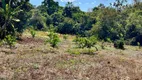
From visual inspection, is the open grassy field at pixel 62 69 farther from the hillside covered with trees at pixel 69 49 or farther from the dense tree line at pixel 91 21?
the dense tree line at pixel 91 21

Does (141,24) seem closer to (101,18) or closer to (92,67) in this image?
(101,18)

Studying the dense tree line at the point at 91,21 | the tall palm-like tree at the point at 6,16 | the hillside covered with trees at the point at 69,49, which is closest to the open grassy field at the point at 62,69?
the hillside covered with trees at the point at 69,49

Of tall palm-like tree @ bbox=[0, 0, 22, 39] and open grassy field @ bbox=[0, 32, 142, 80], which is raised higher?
tall palm-like tree @ bbox=[0, 0, 22, 39]

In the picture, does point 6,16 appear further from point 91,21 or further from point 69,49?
point 91,21

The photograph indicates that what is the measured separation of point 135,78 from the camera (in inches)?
728

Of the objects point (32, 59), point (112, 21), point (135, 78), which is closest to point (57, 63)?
point (32, 59)

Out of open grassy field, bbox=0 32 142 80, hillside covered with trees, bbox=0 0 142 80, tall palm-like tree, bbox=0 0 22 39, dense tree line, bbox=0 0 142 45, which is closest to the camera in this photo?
open grassy field, bbox=0 32 142 80

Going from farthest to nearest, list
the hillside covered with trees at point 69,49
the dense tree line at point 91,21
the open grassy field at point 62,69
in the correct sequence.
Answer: the dense tree line at point 91,21
the hillside covered with trees at point 69,49
the open grassy field at point 62,69

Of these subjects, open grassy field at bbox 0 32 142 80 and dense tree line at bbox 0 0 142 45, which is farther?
dense tree line at bbox 0 0 142 45

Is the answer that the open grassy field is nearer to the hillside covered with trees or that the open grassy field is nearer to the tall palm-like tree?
the hillside covered with trees

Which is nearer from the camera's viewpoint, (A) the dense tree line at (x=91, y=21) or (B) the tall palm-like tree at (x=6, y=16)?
(B) the tall palm-like tree at (x=6, y=16)

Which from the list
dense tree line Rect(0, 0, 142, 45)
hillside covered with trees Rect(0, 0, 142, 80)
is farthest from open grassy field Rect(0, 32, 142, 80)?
dense tree line Rect(0, 0, 142, 45)

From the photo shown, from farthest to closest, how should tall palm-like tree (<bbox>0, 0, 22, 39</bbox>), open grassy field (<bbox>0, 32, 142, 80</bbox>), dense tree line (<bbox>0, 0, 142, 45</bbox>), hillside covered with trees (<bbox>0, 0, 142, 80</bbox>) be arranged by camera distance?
1. dense tree line (<bbox>0, 0, 142, 45</bbox>)
2. tall palm-like tree (<bbox>0, 0, 22, 39</bbox>)
3. hillside covered with trees (<bbox>0, 0, 142, 80</bbox>)
4. open grassy field (<bbox>0, 32, 142, 80</bbox>)

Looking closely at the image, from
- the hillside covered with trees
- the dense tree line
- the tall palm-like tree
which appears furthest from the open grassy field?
the dense tree line
